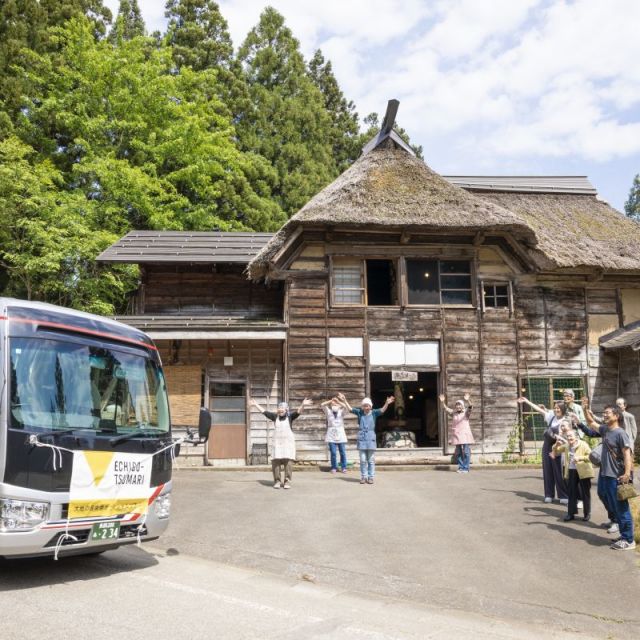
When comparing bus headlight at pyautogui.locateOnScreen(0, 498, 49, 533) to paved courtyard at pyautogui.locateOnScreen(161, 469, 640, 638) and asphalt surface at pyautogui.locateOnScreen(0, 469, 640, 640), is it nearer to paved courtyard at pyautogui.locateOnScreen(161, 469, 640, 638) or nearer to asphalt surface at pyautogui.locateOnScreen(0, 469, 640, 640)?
asphalt surface at pyautogui.locateOnScreen(0, 469, 640, 640)

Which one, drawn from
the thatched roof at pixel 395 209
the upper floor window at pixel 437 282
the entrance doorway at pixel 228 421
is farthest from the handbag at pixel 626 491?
the entrance doorway at pixel 228 421

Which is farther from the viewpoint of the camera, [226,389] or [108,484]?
[226,389]

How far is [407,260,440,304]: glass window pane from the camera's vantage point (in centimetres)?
1695

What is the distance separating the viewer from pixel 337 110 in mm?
41031

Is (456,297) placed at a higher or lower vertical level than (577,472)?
higher

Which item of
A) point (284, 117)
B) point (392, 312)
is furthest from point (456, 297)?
point (284, 117)

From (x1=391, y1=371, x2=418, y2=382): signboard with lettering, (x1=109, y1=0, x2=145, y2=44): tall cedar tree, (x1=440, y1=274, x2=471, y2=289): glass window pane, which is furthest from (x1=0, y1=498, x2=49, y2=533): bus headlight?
(x1=109, y1=0, x2=145, y2=44): tall cedar tree

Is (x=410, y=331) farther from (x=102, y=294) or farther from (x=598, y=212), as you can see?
(x=102, y=294)

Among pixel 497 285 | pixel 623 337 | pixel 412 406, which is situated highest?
pixel 497 285

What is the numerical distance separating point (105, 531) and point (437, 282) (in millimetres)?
12604

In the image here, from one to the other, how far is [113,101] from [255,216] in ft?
25.2

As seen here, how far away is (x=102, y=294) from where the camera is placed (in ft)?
75.5

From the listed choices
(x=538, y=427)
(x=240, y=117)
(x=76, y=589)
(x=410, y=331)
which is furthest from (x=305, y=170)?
(x=76, y=589)

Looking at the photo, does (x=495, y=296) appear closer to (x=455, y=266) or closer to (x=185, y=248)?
(x=455, y=266)
